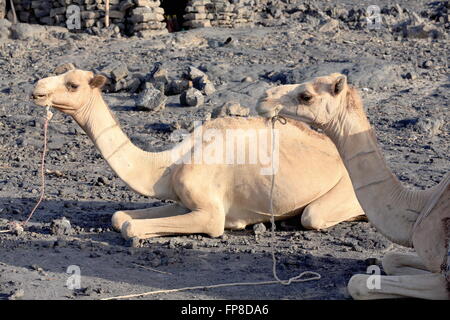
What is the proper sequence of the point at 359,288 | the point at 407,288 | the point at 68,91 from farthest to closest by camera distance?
the point at 68,91, the point at 359,288, the point at 407,288

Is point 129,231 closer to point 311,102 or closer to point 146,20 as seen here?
point 311,102

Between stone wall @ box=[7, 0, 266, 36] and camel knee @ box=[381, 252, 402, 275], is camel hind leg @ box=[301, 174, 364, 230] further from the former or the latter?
stone wall @ box=[7, 0, 266, 36]

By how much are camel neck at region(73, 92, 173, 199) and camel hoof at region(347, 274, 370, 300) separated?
8.14 feet

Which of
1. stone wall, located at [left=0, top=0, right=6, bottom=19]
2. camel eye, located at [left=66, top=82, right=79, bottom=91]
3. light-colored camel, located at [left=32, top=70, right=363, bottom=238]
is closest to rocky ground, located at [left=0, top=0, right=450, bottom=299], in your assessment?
light-colored camel, located at [left=32, top=70, right=363, bottom=238]

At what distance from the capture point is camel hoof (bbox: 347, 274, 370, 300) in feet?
Result: 21.6

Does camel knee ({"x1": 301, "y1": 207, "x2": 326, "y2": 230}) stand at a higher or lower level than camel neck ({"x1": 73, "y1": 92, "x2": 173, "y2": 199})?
lower

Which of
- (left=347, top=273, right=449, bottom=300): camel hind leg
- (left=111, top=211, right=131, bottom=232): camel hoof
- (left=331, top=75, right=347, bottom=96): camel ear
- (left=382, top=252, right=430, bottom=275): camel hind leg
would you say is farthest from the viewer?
(left=111, top=211, right=131, bottom=232): camel hoof

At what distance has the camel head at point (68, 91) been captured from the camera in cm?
807

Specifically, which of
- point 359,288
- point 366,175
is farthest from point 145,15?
point 359,288

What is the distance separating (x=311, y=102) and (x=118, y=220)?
2.67m

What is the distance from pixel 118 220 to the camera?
863 cm

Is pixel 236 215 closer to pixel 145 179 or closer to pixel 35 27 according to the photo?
pixel 145 179

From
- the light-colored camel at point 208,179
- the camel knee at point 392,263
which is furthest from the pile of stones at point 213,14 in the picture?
the camel knee at point 392,263

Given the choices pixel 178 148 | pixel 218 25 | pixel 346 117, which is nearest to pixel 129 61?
pixel 218 25
